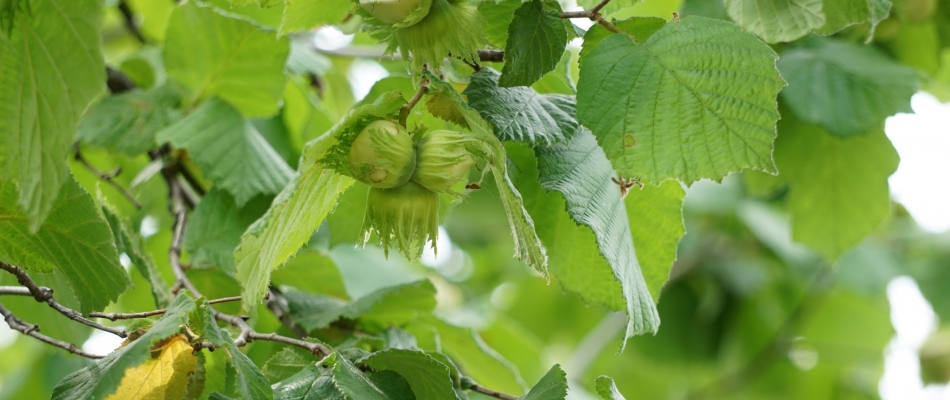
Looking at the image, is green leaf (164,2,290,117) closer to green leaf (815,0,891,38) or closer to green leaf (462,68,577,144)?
green leaf (462,68,577,144)

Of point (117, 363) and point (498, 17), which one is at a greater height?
point (498, 17)

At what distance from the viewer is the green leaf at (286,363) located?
0.87m

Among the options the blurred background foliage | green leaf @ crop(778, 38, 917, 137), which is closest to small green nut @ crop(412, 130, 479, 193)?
the blurred background foliage

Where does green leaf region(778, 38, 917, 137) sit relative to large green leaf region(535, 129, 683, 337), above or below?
below

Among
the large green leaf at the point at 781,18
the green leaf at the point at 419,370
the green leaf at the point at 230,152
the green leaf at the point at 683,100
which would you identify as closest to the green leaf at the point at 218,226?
the green leaf at the point at 230,152

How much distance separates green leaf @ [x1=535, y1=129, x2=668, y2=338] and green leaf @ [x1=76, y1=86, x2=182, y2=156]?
837 millimetres

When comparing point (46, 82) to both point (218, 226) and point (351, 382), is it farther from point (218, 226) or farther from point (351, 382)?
point (218, 226)

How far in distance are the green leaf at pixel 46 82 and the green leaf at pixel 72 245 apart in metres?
0.20

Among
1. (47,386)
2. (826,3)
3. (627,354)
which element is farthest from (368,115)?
(627,354)

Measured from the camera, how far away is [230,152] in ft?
3.98

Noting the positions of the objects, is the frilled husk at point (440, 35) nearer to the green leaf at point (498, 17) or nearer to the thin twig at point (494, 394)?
the green leaf at point (498, 17)

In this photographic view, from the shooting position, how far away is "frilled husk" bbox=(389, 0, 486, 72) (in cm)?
66

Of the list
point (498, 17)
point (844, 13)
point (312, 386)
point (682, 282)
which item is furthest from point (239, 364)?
point (682, 282)

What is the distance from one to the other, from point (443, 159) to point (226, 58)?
0.84 meters
